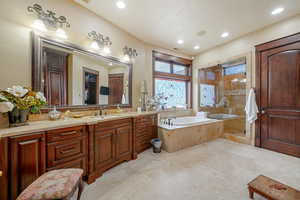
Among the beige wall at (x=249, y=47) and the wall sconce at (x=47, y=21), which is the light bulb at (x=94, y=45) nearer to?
the wall sconce at (x=47, y=21)

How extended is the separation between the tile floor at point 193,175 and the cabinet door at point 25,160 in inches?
26.4

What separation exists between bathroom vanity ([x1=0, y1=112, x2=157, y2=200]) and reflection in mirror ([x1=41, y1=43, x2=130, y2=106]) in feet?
1.75

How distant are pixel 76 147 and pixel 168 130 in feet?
6.28

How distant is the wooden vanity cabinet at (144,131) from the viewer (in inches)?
106

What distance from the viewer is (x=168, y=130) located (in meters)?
2.96

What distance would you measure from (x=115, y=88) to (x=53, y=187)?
2.15 m

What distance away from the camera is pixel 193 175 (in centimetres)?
204

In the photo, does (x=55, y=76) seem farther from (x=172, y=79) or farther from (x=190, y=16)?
(x=172, y=79)

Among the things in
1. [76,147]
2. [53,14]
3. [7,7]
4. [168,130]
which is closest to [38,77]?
[7,7]

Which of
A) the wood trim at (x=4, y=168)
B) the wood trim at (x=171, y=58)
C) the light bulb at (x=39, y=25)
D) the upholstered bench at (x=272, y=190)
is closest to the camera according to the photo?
the wood trim at (x=4, y=168)

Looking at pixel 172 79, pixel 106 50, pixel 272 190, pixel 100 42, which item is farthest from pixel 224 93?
pixel 100 42

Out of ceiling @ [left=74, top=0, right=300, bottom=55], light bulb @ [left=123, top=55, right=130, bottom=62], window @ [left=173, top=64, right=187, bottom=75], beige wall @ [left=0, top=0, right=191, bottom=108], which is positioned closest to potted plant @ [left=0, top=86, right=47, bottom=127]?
beige wall @ [left=0, top=0, right=191, bottom=108]

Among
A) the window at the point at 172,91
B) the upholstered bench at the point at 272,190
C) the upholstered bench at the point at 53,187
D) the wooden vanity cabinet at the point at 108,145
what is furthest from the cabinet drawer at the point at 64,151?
the window at the point at 172,91

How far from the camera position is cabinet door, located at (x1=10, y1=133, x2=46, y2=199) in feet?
3.96
